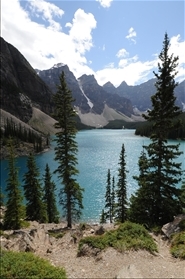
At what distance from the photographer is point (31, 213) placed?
38.9 m

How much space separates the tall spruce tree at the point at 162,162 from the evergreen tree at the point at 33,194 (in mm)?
22862

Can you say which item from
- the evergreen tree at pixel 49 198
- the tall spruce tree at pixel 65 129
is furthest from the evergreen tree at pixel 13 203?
the tall spruce tree at pixel 65 129

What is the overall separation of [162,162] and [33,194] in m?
26.4

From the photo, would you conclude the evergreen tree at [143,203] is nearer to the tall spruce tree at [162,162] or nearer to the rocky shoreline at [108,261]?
the tall spruce tree at [162,162]

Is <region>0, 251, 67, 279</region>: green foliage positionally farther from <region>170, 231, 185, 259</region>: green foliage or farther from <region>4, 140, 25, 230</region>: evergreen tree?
<region>4, 140, 25, 230</region>: evergreen tree

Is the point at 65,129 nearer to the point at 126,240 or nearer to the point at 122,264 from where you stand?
the point at 126,240

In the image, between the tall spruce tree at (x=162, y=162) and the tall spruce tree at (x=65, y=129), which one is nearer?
the tall spruce tree at (x=162, y=162)

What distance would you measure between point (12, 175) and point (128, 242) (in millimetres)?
23224

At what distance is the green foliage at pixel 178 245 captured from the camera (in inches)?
506

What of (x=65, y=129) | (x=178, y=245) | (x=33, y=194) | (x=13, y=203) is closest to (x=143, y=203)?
(x=178, y=245)

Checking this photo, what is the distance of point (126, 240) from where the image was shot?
13461 millimetres

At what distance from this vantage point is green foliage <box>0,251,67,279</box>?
9086mm

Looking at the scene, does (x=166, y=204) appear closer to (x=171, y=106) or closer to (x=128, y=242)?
(x=128, y=242)

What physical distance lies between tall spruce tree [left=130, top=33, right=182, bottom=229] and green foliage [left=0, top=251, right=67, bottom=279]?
11.6m
